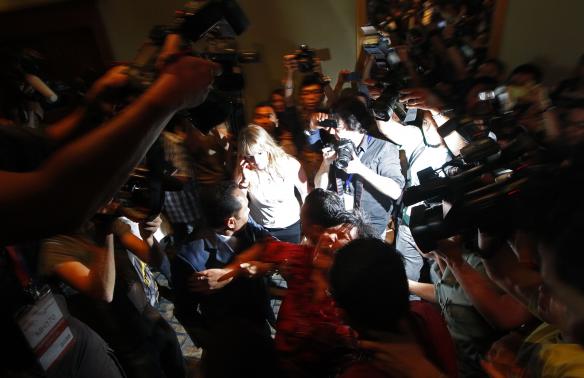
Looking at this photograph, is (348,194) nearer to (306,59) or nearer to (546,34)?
(306,59)

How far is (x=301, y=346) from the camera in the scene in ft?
4.03

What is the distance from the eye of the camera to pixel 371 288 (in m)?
0.94

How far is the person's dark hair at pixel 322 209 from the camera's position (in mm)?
1658

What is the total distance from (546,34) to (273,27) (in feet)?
8.53

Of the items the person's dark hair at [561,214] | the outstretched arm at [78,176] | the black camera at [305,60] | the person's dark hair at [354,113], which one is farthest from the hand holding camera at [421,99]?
the outstretched arm at [78,176]

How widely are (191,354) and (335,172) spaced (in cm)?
160

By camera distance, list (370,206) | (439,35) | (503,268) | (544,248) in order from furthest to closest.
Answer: (370,206), (439,35), (503,268), (544,248)

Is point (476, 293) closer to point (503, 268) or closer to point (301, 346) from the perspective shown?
point (503, 268)

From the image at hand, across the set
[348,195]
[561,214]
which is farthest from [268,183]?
[561,214]

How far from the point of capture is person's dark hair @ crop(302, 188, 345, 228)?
166 centimetres

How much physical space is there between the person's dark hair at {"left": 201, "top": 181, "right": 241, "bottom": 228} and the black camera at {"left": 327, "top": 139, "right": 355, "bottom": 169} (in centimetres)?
77

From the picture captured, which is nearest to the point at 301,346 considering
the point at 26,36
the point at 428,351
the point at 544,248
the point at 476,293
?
the point at 428,351

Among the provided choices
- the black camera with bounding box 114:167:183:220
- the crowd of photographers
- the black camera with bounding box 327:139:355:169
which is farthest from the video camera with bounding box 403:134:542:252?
the black camera with bounding box 327:139:355:169

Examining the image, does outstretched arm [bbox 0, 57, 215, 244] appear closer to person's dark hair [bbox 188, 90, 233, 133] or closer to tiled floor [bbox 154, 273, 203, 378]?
person's dark hair [bbox 188, 90, 233, 133]
